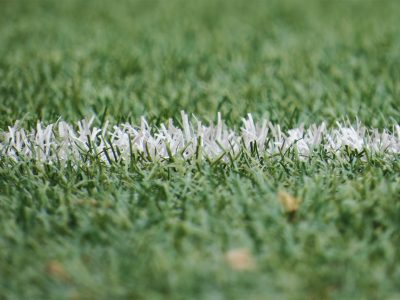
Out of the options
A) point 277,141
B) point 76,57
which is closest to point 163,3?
point 76,57

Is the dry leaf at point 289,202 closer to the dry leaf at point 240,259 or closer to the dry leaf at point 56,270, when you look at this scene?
the dry leaf at point 240,259

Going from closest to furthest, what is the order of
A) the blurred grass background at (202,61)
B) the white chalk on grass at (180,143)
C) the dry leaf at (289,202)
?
1. the dry leaf at (289,202)
2. the white chalk on grass at (180,143)
3. the blurred grass background at (202,61)

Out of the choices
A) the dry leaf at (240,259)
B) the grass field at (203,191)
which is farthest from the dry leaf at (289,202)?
the dry leaf at (240,259)

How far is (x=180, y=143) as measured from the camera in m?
2.18

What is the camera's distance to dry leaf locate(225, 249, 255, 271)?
1543 millimetres

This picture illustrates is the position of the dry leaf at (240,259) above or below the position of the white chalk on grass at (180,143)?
below

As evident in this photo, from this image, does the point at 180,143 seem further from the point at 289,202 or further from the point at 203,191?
the point at 289,202

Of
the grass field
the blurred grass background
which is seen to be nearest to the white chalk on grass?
the grass field

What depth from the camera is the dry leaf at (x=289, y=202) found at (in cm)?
179

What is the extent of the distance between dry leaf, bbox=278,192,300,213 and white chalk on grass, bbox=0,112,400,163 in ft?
0.95

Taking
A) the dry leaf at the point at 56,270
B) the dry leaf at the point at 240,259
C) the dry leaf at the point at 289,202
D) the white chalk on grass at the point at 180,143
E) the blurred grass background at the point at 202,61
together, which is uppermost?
the blurred grass background at the point at 202,61

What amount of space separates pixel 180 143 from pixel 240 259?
71cm

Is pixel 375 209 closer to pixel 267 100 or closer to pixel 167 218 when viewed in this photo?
pixel 167 218

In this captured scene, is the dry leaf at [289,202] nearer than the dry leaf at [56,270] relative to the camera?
No
